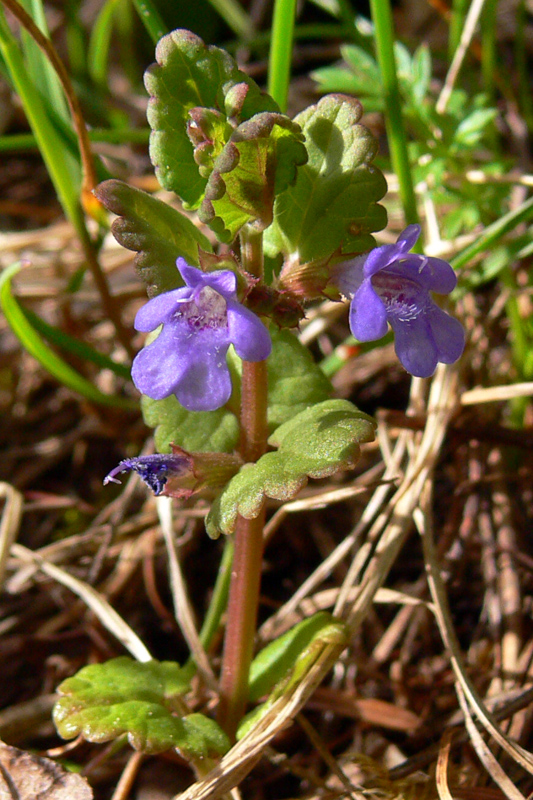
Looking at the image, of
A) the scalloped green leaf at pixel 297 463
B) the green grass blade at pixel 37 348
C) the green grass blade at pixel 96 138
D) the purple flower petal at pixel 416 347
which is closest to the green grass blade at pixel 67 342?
the green grass blade at pixel 37 348

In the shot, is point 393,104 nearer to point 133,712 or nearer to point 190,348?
point 190,348

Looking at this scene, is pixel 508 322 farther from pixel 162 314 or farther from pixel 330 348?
pixel 162 314

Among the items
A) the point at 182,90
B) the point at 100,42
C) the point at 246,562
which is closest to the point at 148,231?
the point at 182,90

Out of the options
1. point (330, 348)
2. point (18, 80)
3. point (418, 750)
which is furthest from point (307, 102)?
point (418, 750)

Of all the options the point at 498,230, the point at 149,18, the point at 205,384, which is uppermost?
the point at 149,18

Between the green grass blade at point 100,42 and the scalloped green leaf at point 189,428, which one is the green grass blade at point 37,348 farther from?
the green grass blade at point 100,42
